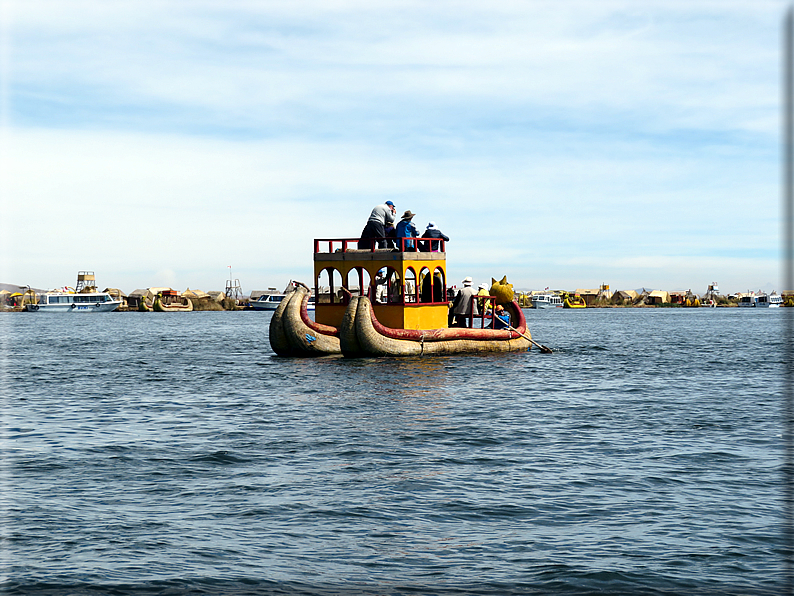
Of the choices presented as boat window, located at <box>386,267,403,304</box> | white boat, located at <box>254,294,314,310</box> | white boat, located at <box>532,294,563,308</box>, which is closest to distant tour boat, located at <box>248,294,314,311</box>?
white boat, located at <box>254,294,314,310</box>

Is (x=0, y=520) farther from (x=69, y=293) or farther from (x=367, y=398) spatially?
(x=69, y=293)

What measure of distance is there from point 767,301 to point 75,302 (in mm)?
141314

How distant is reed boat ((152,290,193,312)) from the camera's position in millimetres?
135500

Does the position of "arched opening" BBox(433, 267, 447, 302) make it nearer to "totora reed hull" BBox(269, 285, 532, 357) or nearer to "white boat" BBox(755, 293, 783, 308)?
"totora reed hull" BBox(269, 285, 532, 357)

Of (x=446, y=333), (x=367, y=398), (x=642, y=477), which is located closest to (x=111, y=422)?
(x=367, y=398)

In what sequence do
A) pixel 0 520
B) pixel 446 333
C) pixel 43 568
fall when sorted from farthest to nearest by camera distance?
pixel 446 333 < pixel 0 520 < pixel 43 568

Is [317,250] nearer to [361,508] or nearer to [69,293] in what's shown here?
[361,508]

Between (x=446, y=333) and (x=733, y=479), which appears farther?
(x=446, y=333)

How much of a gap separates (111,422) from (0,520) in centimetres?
741

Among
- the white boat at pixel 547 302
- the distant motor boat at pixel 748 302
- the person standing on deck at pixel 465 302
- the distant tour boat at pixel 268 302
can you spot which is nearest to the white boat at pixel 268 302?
the distant tour boat at pixel 268 302

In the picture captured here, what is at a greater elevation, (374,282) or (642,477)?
(374,282)

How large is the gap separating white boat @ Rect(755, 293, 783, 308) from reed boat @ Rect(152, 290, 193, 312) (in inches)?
4777

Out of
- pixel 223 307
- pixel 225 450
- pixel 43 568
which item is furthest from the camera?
pixel 223 307

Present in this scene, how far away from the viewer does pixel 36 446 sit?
14203 mm
